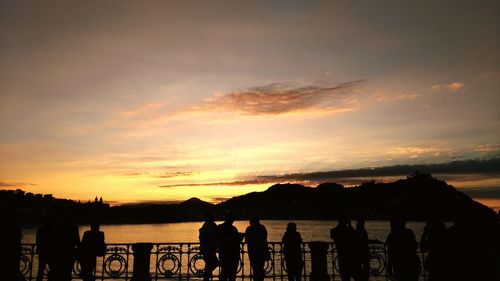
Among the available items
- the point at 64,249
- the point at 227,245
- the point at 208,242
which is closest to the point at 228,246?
the point at 227,245

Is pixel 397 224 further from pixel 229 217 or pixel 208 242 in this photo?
pixel 208 242

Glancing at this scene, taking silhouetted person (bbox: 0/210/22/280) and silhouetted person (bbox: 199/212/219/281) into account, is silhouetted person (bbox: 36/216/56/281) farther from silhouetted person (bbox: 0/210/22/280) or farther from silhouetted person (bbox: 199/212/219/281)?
silhouetted person (bbox: 199/212/219/281)

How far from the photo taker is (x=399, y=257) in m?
8.66

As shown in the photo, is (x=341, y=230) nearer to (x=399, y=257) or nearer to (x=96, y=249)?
(x=399, y=257)

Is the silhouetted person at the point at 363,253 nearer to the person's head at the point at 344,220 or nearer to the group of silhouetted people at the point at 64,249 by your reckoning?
the person's head at the point at 344,220

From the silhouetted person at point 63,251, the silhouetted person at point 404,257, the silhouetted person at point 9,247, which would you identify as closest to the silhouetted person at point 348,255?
the silhouetted person at point 404,257

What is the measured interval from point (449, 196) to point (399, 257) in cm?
18785

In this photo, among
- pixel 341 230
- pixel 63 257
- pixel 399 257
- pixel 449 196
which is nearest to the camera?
pixel 399 257

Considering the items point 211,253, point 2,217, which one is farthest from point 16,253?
point 211,253

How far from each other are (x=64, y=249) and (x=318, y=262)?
284 inches

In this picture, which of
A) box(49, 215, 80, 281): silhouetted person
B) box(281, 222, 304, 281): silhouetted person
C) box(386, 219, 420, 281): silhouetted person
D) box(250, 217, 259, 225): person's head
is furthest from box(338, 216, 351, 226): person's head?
box(49, 215, 80, 281): silhouetted person

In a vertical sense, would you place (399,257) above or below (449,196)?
above

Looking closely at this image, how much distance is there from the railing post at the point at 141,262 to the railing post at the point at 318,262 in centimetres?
502

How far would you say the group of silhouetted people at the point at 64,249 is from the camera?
30.2ft
